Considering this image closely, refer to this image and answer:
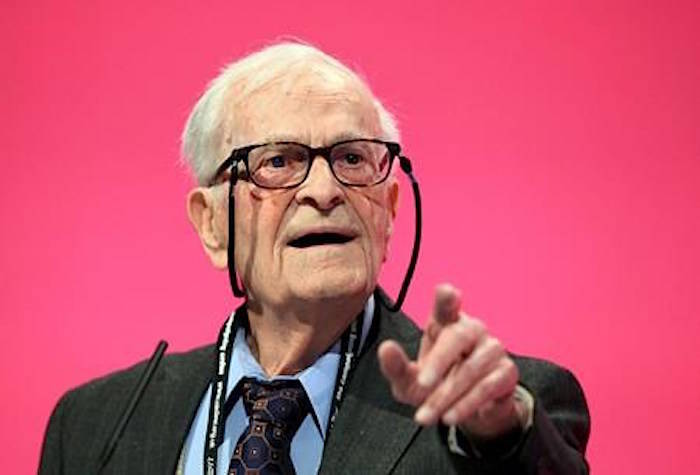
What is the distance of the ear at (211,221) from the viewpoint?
1.65m

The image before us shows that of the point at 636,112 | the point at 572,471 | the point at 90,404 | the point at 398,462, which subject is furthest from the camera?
the point at 636,112

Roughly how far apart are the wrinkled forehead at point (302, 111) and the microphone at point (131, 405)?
10.8 inches

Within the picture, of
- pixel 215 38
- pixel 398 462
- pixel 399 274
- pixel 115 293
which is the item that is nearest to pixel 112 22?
pixel 215 38

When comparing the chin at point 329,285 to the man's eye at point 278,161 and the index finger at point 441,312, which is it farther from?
the index finger at point 441,312

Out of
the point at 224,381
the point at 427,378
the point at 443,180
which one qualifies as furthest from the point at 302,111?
the point at 427,378

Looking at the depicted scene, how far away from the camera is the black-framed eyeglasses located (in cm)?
153

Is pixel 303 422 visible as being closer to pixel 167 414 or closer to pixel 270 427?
pixel 270 427

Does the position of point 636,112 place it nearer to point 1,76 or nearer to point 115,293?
point 115,293

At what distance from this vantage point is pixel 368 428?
1464 millimetres

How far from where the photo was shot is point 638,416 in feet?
6.07

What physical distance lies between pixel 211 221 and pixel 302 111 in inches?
9.0

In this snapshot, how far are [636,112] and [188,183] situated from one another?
71 centimetres

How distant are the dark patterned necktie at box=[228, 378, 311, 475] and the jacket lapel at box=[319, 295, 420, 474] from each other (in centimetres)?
6

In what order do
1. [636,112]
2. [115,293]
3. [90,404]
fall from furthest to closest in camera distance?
[115,293] < [636,112] < [90,404]
